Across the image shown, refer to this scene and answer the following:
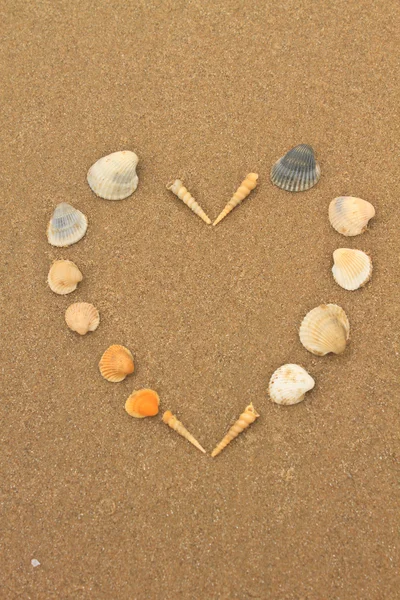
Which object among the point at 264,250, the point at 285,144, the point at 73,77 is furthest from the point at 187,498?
the point at 73,77

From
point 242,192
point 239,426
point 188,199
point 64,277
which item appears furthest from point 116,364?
point 242,192

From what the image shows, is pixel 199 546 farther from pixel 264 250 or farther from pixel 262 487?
pixel 264 250

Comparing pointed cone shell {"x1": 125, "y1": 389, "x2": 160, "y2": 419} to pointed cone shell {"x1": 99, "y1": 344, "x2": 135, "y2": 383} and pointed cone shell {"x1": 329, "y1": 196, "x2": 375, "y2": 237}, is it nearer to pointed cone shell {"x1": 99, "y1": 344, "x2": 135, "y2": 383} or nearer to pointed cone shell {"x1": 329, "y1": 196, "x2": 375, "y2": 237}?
pointed cone shell {"x1": 99, "y1": 344, "x2": 135, "y2": 383}

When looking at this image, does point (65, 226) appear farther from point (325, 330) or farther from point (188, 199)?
point (325, 330)

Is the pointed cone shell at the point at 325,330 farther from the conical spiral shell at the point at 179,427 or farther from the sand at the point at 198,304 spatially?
the conical spiral shell at the point at 179,427

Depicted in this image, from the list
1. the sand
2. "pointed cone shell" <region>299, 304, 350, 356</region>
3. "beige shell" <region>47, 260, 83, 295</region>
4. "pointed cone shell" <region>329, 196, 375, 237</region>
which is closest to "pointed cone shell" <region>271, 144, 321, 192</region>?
the sand

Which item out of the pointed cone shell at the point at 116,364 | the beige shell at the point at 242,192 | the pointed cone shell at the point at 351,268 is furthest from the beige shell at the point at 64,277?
the pointed cone shell at the point at 351,268
